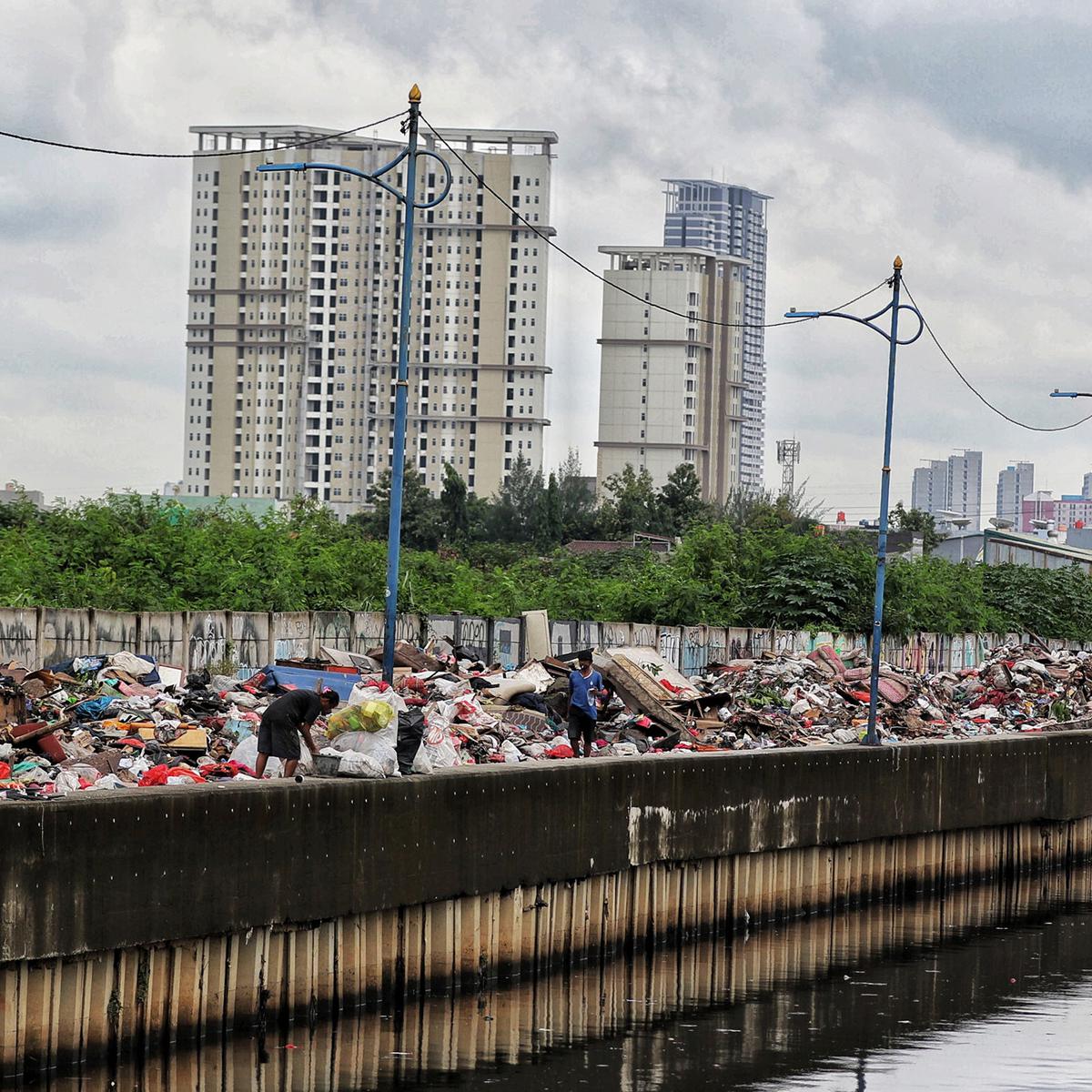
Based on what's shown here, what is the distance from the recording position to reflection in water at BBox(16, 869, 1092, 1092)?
50.5ft

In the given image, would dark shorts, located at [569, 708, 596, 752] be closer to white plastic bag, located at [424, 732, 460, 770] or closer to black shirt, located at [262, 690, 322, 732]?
white plastic bag, located at [424, 732, 460, 770]

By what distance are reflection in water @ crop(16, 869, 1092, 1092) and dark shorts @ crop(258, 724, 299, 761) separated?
248 centimetres

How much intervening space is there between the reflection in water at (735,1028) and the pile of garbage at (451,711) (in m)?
2.40

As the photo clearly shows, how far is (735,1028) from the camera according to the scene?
18672 mm

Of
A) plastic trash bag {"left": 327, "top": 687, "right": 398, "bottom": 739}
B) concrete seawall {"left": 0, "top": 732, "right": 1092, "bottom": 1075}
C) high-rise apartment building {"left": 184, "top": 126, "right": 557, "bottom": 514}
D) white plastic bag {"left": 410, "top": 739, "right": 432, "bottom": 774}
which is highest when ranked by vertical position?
high-rise apartment building {"left": 184, "top": 126, "right": 557, "bottom": 514}

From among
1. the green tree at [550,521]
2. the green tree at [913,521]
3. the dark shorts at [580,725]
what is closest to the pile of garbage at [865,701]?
the dark shorts at [580,725]

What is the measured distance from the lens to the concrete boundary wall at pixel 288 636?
26984mm

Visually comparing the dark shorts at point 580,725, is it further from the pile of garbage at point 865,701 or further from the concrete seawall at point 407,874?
the pile of garbage at point 865,701

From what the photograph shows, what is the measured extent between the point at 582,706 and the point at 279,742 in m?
6.57

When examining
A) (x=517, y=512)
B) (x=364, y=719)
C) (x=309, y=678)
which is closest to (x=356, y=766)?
(x=364, y=719)

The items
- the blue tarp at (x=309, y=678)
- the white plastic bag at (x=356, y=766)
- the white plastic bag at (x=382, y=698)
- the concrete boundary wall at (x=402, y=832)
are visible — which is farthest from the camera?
the blue tarp at (x=309, y=678)

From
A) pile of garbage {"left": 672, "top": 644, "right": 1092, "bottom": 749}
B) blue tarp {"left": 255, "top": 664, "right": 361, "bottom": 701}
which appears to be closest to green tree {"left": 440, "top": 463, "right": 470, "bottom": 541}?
pile of garbage {"left": 672, "top": 644, "right": 1092, "bottom": 749}

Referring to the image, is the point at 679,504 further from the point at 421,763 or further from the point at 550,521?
the point at 421,763

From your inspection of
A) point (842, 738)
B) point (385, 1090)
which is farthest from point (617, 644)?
point (385, 1090)
